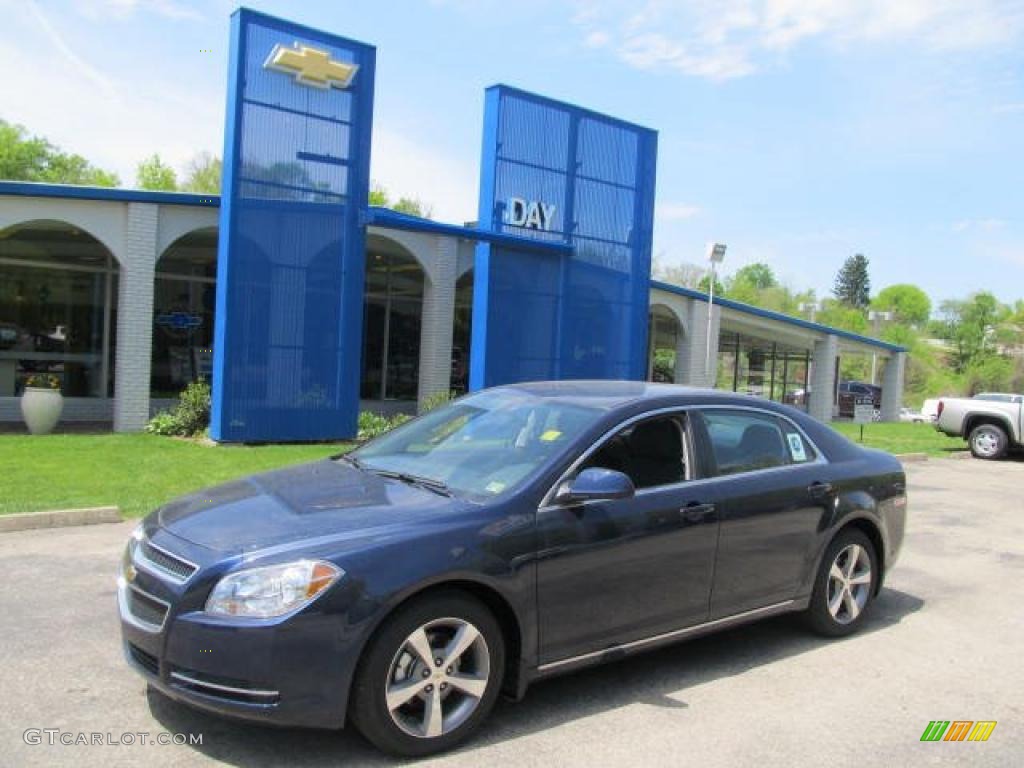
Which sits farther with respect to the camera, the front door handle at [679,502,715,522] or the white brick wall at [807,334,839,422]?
the white brick wall at [807,334,839,422]

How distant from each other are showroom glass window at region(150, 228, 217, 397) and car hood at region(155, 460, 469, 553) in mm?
15128

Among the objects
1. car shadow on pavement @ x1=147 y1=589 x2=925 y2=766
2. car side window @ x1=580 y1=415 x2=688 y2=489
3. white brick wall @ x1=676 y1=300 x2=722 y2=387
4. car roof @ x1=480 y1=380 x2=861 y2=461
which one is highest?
white brick wall @ x1=676 y1=300 x2=722 y2=387

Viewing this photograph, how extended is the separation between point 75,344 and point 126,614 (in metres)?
16.0

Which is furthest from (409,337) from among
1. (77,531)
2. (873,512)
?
(873,512)

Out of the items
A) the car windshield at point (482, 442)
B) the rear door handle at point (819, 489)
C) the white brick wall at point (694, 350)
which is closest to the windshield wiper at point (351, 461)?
the car windshield at point (482, 442)

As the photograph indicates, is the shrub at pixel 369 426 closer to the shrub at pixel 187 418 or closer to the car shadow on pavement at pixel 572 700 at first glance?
the shrub at pixel 187 418

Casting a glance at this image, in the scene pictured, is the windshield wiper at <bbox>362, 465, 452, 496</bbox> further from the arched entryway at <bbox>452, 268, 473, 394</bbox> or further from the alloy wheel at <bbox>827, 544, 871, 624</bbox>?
the arched entryway at <bbox>452, 268, 473, 394</bbox>

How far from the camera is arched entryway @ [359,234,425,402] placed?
22516mm

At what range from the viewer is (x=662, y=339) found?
120 ft

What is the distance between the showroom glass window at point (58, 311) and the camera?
17469 millimetres

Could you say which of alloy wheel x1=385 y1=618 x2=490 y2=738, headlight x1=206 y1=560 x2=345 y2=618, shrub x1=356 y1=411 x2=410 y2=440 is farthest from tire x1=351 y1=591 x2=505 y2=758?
A: shrub x1=356 y1=411 x2=410 y2=440

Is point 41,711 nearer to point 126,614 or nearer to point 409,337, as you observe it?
point 126,614
